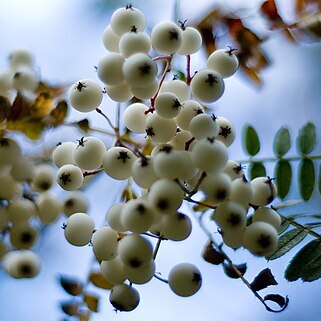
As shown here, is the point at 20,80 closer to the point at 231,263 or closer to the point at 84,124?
the point at 84,124

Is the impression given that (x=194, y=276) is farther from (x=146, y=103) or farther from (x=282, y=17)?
(x=282, y=17)

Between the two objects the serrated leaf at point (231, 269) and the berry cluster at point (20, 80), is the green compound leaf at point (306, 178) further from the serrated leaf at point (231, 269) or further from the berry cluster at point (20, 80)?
the berry cluster at point (20, 80)

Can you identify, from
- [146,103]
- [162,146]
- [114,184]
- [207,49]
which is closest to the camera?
[162,146]

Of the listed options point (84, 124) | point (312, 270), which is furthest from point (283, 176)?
point (84, 124)

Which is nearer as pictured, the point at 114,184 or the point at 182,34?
the point at 182,34

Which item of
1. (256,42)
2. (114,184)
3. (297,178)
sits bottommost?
(114,184)

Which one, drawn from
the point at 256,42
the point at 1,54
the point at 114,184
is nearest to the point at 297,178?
the point at 256,42
